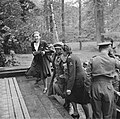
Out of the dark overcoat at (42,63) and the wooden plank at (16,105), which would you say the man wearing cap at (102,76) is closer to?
the wooden plank at (16,105)

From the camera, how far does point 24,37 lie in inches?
540

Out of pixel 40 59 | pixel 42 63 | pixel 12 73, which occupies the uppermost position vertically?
pixel 40 59

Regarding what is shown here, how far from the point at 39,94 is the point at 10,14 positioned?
8.60 meters

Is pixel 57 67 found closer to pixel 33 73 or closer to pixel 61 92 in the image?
pixel 61 92

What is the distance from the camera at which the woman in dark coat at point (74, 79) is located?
4.30 meters

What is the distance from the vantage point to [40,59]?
6.74 meters

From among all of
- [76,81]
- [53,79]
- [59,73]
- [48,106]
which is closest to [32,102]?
[48,106]

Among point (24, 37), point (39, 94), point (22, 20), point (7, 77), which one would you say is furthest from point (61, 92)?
point (22, 20)

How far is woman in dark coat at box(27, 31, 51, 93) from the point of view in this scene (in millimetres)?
6359

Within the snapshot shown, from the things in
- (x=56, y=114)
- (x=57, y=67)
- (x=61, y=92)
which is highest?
(x=57, y=67)

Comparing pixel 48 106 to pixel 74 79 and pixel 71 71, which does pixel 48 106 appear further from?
pixel 71 71

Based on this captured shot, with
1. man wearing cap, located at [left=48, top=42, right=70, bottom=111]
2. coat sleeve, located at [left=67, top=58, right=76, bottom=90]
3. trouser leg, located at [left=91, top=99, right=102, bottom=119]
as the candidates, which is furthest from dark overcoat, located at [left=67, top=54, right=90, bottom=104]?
trouser leg, located at [left=91, top=99, right=102, bottom=119]

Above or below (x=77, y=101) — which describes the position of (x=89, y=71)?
above

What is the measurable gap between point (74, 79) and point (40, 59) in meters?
2.55
